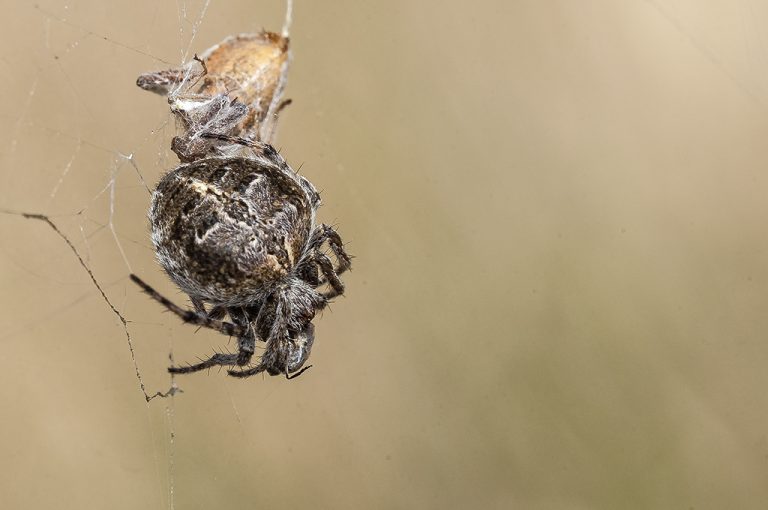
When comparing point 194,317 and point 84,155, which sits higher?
point 194,317

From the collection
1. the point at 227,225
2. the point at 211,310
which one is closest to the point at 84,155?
the point at 211,310

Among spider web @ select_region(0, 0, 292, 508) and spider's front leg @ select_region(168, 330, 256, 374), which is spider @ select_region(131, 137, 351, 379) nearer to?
spider's front leg @ select_region(168, 330, 256, 374)

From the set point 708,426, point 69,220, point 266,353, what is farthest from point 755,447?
point 69,220

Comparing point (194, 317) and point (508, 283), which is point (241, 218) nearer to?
point (194, 317)

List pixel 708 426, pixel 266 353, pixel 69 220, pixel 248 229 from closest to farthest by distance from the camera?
pixel 248 229, pixel 266 353, pixel 69 220, pixel 708 426

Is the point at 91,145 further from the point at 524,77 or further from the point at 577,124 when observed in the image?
the point at 577,124

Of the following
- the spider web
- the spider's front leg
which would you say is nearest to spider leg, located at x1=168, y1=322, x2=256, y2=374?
the spider's front leg

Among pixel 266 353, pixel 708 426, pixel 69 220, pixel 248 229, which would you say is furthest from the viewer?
pixel 708 426
